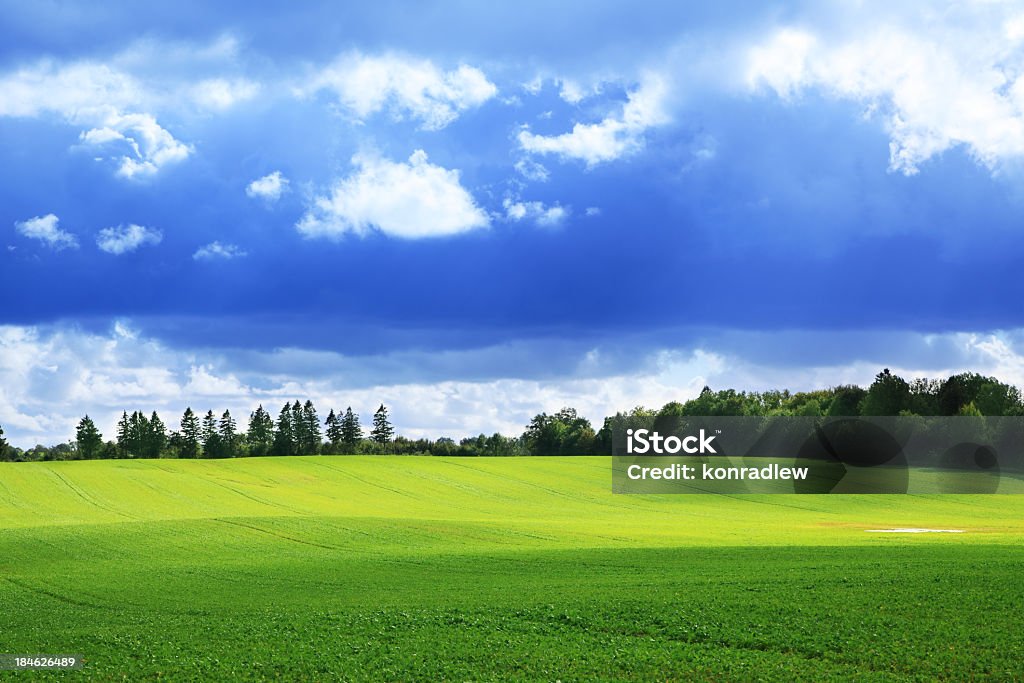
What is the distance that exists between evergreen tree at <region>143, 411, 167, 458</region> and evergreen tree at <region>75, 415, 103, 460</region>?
23.4ft

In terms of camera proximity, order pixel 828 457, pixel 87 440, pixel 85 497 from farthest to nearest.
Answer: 1. pixel 87 440
2. pixel 828 457
3. pixel 85 497

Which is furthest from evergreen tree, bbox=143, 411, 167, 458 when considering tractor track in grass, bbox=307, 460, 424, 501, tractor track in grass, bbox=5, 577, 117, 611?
tractor track in grass, bbox=5, 577, 117, 611

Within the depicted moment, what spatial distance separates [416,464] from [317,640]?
79.1 m

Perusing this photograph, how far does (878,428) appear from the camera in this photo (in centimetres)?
10319

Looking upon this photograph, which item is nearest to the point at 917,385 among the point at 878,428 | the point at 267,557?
the point at 878,428

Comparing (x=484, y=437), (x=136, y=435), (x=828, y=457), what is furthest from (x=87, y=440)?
(x=828, y=457)

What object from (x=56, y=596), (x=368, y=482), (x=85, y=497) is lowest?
(x=85, y=497)

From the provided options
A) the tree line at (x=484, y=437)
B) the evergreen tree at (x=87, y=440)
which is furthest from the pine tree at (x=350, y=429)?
the evergreen tree at (x=87, y=440)

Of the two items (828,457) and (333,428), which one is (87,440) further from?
(828,457)

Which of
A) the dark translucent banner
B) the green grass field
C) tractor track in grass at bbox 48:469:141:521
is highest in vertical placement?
the dark translucent banner

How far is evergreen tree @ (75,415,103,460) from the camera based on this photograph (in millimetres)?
145500

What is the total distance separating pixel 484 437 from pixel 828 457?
8603 centimetres

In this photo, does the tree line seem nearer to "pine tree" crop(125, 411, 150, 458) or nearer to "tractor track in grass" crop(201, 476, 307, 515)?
"pine tree" crop(125, 411, 150, 458)

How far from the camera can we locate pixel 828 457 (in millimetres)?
99312
